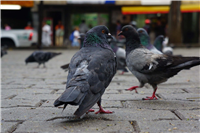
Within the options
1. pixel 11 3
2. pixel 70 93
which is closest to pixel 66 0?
pixel 11 3

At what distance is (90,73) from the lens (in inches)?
124

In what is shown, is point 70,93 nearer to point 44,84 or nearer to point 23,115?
point 23,115

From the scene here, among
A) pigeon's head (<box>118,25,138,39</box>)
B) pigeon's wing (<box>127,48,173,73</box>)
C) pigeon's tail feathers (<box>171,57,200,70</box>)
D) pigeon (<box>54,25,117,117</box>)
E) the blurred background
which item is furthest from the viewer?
the blurred background

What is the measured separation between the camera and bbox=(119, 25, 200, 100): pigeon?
4.14 metres

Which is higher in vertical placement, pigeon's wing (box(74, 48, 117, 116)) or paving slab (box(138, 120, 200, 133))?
pigeon's wing (box(74, 48, 117, 116))

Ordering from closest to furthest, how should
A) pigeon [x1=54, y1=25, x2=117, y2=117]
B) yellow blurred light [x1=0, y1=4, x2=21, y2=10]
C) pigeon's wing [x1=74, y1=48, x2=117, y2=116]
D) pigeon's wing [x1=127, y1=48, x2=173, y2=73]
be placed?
pigeon [x1=54, y1=25, x2=117, y2=117]
pigeon's wing [x1=74, y1=48, x2=117, y2=116]
pigeon's wing [x1=127, y1=48, x2=173, y2=73]
yellow blurred light [x1=0, y1=4, x2=21, y2=10]

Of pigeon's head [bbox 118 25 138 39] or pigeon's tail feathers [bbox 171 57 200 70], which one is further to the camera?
pigeon's head [bbox 118 25 138 39]

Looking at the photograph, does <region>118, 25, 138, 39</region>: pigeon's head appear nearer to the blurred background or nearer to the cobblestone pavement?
the cobblestone pavement

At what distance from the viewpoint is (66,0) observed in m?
23.2

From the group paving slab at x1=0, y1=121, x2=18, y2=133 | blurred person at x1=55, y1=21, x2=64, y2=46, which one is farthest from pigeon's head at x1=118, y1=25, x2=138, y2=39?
blurred person at x1=55, y1=21, x2=64, y2=46

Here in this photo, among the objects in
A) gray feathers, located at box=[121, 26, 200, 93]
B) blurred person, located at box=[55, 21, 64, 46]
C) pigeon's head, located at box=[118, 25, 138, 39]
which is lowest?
blurred person, located at box=[55, 21, 64, 46]

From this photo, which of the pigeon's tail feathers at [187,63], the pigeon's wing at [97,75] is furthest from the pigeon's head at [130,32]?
the pigeon's wing at [97,75]

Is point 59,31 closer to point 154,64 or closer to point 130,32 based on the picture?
point 130,32

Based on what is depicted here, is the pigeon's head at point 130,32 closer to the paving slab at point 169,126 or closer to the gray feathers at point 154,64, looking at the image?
the gray feathers at point 154,64
